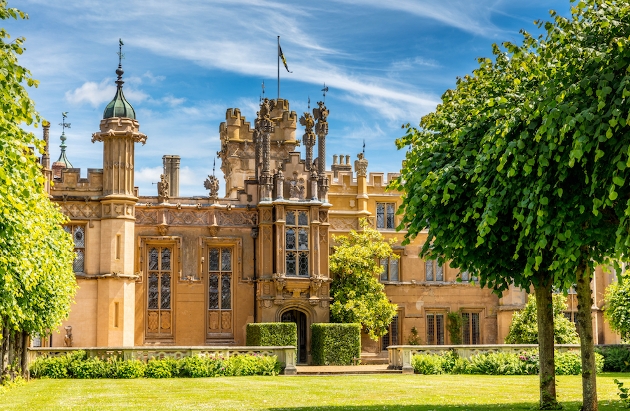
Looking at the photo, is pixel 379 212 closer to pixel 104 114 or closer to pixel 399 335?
pixel 399 335

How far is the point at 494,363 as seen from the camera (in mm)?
33875

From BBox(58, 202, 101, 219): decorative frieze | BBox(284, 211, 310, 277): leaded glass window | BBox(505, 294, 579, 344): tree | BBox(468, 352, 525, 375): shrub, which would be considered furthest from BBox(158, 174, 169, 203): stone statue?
BBox(505, 294, 579, 344): tree

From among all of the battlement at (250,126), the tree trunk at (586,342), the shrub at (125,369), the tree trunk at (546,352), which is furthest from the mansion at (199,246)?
the tree trunk at (586,342)

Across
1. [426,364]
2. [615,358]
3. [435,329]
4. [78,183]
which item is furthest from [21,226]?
[435,329]

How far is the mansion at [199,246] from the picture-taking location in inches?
1544

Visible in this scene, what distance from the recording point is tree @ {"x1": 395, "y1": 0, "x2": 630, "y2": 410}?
40.6 feet

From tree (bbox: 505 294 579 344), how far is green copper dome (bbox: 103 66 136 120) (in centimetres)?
2000

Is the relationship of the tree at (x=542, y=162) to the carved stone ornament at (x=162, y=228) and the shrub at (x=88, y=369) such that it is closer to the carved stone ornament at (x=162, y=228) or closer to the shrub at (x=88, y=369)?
the shrub at (x=88, y=369)

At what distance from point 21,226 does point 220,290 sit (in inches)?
1009

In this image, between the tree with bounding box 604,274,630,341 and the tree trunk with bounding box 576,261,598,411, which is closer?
the tree trunk with bounding box 576,261,598,411

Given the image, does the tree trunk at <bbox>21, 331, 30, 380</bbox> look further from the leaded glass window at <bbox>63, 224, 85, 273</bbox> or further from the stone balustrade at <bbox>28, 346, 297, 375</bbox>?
the leaded glass window at <bbox>63, 224, 85, 273</bbox>

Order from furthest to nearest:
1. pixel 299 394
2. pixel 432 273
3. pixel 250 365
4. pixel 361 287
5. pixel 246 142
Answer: pixel 246 142
pixel 432 273
pixel 361 287
pixel 250 365
pixel 299 394

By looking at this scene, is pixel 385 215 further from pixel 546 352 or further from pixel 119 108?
pixel 546 352

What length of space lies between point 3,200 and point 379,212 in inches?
1260
